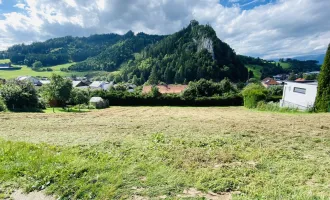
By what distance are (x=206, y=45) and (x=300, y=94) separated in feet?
272

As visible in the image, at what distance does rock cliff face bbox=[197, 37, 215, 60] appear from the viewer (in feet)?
323

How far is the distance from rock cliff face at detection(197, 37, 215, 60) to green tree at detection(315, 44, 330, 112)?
8070 centimetres

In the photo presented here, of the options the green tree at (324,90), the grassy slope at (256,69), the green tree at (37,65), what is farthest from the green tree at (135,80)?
the green tree at (324,90)

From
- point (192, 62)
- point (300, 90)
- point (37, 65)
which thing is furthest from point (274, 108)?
point (37, 65)

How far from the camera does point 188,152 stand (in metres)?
5.26

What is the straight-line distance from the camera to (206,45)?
100688 mm

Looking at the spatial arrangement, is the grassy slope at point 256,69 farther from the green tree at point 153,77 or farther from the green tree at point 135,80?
the green tree at point 135,80

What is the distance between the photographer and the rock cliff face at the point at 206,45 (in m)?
98.5

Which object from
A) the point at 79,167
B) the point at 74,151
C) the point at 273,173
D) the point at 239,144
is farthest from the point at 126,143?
the point at 273,173

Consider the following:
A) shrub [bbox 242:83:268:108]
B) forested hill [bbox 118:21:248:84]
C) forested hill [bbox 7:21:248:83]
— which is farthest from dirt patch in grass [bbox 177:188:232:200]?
forested hill [bbox 118:21:248:84]

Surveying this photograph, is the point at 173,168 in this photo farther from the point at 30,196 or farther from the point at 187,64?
the point at 187,64

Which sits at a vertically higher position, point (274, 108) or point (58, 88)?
point (58, 88)

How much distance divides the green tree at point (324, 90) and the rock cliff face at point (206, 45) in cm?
8070

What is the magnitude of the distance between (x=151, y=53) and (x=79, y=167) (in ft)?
394
